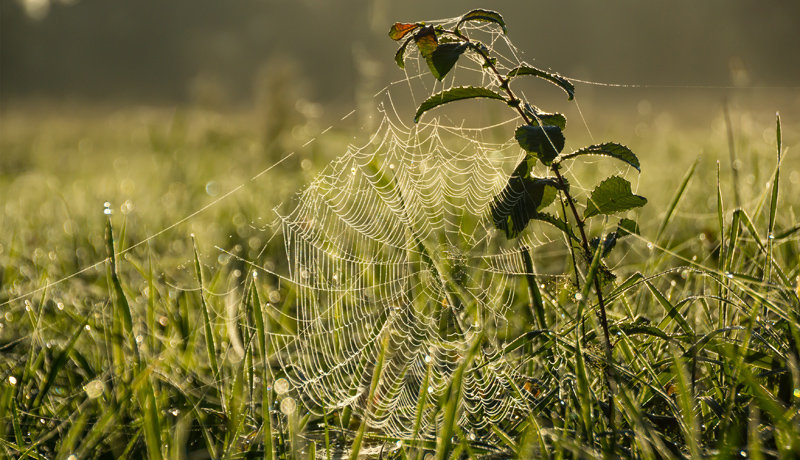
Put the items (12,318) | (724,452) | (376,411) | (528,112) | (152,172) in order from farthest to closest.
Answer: (152,172) < (12,318) < (376,411) < (528,112) < (724,452)

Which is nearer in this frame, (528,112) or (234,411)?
(528,112)

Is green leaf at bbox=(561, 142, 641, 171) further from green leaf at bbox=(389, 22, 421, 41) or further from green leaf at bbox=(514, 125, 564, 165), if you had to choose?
green leaf at bbox=(389, 22, 421, 41)

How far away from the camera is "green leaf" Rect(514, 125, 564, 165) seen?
4.48 feet

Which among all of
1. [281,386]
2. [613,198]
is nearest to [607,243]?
[613,198]

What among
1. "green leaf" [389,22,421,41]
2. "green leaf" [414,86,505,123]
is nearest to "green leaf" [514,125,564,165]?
"green leaf" [414,86,505,123]

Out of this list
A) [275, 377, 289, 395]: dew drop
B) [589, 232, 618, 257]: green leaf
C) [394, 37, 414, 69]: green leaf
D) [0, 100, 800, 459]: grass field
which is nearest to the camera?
[0, 100, 800, 459]: grass field

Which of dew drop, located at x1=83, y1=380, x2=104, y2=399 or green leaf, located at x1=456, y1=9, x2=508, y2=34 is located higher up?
green leaf, located at x1=456, y1=9, x2=508, y2=34

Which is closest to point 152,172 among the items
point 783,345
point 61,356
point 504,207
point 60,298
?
point 60,298

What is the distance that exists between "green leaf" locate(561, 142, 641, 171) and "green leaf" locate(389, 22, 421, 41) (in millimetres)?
442

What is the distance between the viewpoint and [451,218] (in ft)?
11.3

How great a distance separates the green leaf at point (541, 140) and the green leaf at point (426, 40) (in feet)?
0.84

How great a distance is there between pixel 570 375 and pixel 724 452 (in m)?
0.48

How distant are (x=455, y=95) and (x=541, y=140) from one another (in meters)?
0.24

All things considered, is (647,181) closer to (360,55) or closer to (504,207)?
(360,55)
